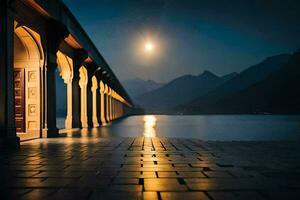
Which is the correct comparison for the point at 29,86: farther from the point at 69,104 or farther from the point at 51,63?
the point at 69,104

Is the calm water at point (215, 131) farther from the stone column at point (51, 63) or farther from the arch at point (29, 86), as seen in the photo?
the arch at point (29, 86)

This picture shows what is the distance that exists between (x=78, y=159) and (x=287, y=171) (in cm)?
365

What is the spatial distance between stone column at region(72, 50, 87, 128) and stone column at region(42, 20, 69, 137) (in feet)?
15.1

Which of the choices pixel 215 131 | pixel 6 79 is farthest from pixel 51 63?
pixel 215 131

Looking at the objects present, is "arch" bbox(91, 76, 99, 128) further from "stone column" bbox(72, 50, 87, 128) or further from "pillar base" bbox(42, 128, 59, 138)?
"pillar base" bbox(42, 128, 59, 138)

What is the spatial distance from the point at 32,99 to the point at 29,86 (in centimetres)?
51

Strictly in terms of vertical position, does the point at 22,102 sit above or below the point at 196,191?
above

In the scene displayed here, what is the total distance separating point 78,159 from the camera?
5.89 meters

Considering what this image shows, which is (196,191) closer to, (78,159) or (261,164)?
(261,164)

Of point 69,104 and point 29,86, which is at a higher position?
point 29,86

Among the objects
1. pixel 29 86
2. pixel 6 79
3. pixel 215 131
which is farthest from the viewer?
pixel 215 131

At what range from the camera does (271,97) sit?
113m

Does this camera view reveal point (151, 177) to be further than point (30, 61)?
No

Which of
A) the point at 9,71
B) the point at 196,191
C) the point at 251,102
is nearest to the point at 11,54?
the point at 9,71
